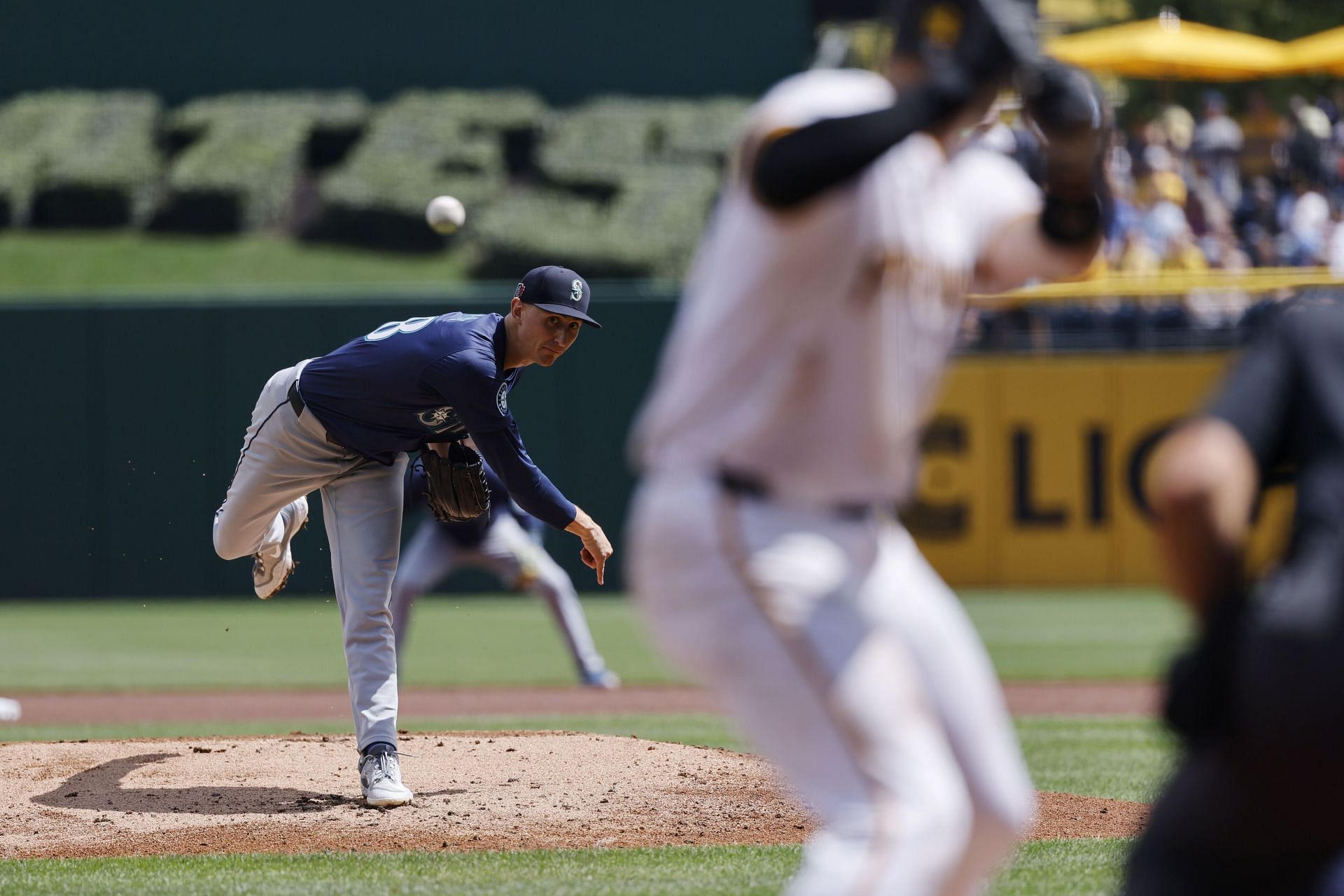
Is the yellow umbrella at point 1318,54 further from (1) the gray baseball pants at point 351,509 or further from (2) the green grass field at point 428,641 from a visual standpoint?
(1) the gray baseball pants at point 351,509

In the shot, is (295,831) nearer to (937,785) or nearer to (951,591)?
(937,785)

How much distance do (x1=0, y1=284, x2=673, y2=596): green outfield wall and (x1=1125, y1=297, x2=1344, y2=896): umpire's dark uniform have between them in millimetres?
13385

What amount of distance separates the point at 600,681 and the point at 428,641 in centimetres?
354

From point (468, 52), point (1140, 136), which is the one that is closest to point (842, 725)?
point (1140, 136)

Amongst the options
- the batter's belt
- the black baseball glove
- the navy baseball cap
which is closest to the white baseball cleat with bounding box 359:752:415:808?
the black baseball glove

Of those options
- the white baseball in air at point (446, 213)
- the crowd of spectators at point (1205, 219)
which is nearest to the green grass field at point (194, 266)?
the crowd of spectators at point (1205, 219)

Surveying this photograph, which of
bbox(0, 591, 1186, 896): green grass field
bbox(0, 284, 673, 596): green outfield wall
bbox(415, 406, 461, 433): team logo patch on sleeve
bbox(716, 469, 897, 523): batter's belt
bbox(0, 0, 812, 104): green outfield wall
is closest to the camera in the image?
bbox(716, 469, 897, 523): batter's belt

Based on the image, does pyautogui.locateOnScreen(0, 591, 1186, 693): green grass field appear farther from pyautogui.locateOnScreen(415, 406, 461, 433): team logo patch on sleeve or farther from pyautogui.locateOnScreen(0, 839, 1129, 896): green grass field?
pyautogui.locateOnScreen(0, 839, 1129, 896): green grass field

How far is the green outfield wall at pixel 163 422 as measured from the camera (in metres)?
15.5

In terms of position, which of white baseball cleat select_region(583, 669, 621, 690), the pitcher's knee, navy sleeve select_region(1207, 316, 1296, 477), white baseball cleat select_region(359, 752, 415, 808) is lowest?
white baseball cleat select_region(583, 669, 621, 690)

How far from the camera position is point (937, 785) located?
2.57 metres

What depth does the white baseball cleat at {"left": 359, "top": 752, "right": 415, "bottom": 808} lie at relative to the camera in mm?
5922

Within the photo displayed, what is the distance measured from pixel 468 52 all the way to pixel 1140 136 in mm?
12914

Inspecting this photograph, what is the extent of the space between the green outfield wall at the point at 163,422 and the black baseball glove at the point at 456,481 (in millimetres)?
9354
